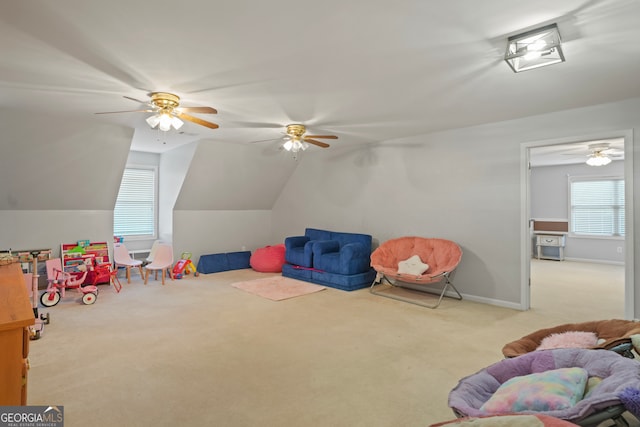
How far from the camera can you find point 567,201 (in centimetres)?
888

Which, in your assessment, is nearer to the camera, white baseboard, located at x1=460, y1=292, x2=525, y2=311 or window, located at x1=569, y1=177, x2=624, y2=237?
white baseboard, located at x1=460, y1=292, x2=525, y2=311

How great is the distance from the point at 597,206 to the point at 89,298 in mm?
10800

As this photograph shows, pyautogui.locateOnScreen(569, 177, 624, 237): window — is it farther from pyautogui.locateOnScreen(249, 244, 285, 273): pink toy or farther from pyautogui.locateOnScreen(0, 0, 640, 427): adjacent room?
pyautogui.locateOnScreen(249, 244, 285, 273): pink toy

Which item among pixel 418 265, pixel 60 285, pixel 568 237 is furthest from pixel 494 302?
pixel 60 285

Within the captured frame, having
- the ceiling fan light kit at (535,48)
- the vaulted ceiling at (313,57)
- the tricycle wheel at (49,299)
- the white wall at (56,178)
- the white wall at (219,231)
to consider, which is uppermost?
the vaulted ceiling at (313,57)

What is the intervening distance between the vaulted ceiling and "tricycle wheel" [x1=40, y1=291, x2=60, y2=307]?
2.39 metres

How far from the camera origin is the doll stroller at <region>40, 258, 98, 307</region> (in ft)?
15.2

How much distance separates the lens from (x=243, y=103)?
387cm

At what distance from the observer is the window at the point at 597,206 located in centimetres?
816

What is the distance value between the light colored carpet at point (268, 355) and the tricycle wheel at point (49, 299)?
0.45 ft

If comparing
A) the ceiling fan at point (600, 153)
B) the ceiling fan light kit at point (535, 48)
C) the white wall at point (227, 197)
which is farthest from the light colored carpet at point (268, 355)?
the ceiling fan at point (600, 153)

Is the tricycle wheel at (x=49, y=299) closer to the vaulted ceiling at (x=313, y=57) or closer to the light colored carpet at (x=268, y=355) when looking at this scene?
the light colored carpet at (x=268, y=355)

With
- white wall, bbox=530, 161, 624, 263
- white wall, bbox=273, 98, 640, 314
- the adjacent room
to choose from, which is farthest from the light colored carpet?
white wall, bbox=530, 161, 624, 263

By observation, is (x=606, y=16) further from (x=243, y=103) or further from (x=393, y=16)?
(x=243, y=103)
